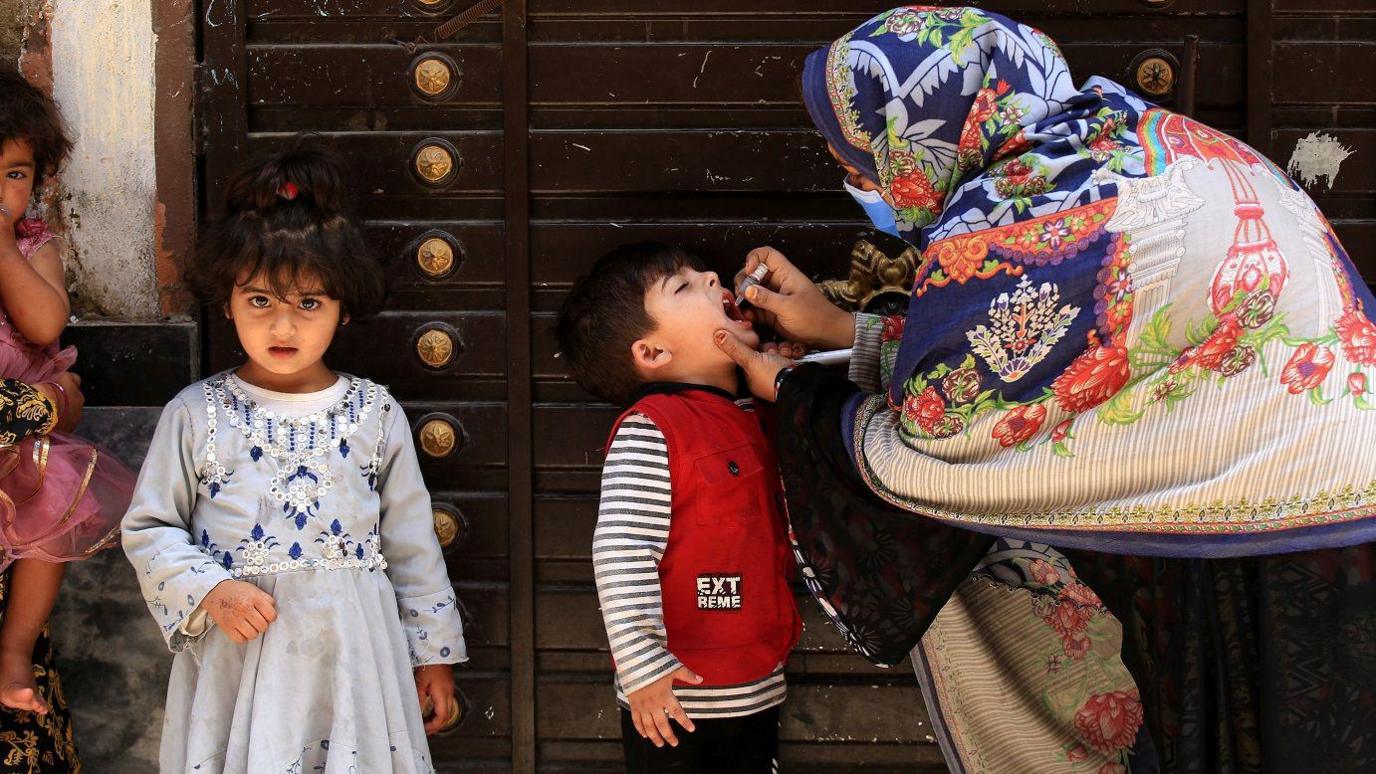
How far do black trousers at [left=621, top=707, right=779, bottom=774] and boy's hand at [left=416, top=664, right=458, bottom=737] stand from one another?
16.8 inches

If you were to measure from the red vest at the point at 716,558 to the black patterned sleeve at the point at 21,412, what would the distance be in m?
1.16

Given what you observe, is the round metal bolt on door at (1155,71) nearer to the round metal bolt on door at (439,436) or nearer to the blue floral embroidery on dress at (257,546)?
the round metal bolt on door at (439,436)

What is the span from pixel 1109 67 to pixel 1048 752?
1562mm

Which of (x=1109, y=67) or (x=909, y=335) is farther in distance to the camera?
(x=1109, y=67)

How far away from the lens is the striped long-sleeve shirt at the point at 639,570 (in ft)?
7.93

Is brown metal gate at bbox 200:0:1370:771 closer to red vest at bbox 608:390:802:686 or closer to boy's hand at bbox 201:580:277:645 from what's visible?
red vest at bbox 608:390:802:686

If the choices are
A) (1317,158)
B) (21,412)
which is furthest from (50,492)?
(1317,158)

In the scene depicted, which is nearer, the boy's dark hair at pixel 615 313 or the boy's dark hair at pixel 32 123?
the boy's dark hair at pixel 32 123

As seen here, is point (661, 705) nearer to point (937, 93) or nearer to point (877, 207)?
point (877, 207)

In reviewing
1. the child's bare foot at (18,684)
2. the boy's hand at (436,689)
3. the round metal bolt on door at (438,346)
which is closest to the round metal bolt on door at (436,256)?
the round metal bolt on door at (438,346)

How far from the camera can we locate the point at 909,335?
7.23 feet

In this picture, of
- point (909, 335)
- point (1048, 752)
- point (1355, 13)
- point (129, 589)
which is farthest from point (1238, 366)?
point (129, 589)

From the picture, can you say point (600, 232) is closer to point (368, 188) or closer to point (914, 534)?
point (368, 188)

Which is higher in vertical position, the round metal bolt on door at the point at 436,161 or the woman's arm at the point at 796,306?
the round metal bolt on door at the point at 436,161
